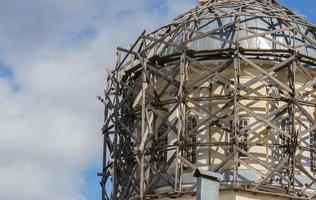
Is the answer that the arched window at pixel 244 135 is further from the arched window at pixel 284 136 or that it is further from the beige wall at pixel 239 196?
the beige wall at pixel 239 196

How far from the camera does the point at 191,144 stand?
105 ft

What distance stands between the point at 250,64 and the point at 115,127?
512cm

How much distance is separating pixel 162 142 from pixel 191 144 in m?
1.55

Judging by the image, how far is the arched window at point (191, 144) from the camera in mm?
32062

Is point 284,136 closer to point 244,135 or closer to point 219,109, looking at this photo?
point 244,135

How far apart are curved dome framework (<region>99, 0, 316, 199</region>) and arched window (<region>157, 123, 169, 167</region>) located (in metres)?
0.03

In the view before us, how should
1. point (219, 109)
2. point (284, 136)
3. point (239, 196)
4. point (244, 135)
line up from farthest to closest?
1. point (219, 109)
2. point (244, 135)
3. point (284, 136)
4. point (239, 196)

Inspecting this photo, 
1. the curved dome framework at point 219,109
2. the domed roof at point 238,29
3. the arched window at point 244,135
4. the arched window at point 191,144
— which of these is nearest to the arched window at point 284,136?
the curved dome framework at point 219,109

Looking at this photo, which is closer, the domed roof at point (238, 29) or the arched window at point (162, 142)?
the arched window at point (162, 142)

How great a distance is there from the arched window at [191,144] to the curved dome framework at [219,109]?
0.10ft

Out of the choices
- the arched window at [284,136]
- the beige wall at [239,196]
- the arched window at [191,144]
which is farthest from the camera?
the arched window at [191,144]

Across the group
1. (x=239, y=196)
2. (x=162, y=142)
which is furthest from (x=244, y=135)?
(x=162, y=142)

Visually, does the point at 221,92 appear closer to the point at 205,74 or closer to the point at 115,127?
the point at 205,74

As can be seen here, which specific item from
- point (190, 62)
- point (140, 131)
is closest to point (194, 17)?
point (190, 62)
